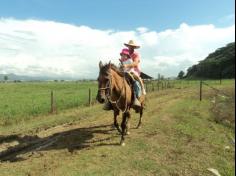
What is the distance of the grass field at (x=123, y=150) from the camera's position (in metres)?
8.66

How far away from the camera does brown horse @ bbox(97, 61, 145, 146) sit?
9.69 meters

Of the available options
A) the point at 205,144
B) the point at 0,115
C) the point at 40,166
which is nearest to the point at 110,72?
the point at 40,166

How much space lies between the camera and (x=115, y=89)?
10500mm

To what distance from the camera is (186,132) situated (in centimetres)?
1270

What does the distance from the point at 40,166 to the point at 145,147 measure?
332 cm

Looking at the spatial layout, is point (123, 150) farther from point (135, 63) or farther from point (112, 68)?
point (135, 63)

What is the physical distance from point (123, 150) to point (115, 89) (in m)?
1.90

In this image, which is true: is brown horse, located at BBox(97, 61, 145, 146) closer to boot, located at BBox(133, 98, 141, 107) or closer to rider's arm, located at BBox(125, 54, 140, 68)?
boot, located at BBox(133, 98, 141, 107)

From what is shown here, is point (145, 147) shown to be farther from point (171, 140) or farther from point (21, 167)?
point (21, 167)

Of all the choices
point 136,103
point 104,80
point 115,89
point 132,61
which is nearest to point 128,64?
point 132,61

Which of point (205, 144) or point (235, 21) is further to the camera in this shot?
point (205, 144)

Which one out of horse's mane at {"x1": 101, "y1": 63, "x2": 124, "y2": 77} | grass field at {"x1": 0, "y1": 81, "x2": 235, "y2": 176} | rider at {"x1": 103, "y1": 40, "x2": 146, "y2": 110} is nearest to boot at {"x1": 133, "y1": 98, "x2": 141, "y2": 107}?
rider at {"x1": 103, "y1": 40, "x2": 146, "y2": 110}

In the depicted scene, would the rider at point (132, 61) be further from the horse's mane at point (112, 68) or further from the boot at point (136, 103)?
the horse's mane at point (112, 68)

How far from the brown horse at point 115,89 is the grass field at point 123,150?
1.12m
